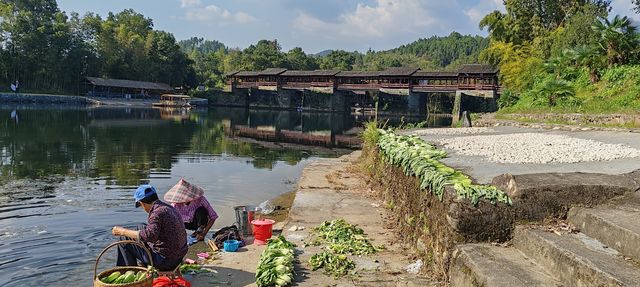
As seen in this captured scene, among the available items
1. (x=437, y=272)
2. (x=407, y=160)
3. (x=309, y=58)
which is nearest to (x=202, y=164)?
(x=407, y=160)

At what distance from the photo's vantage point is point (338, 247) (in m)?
5.54

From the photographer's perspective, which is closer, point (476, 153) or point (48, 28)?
point (476, 153)

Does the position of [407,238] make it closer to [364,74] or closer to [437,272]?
[437,272]

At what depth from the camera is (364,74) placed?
178ft

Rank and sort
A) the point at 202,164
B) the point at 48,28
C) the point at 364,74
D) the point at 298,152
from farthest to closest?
the point at 48,28 → the point at 364,74 → the point at 298,152 → the point at 202,164

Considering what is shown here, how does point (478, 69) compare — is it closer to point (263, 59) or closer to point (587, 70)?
point (587, 70)

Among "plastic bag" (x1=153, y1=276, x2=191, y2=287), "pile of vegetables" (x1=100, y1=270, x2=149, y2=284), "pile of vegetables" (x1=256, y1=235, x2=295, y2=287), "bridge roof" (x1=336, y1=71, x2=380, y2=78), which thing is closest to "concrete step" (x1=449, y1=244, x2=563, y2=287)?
"pile of vegetables" (x1=256, y1=235, x2=295, y2=287)

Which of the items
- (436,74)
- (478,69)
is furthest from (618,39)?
(436,74)

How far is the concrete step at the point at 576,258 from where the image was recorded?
285cm

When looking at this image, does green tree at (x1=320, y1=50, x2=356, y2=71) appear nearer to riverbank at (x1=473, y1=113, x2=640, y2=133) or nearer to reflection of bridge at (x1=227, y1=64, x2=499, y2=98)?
reflection of bridge at (x1=227, y1=64, x2=499, y2=98)

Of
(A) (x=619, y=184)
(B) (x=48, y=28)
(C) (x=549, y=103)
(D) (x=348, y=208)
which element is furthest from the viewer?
(B) (x=48, y=28)

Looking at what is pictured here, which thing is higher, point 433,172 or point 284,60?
point 284,60

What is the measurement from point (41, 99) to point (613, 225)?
6447 cm

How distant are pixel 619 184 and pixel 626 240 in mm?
1232
